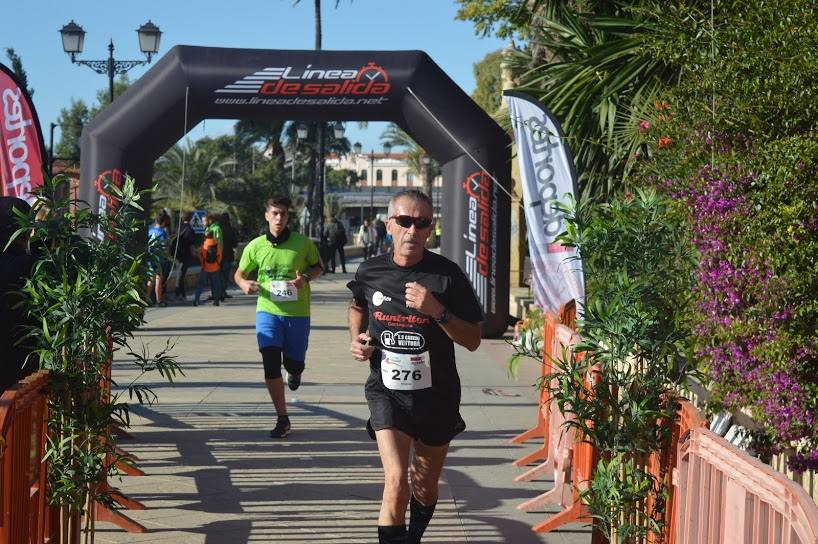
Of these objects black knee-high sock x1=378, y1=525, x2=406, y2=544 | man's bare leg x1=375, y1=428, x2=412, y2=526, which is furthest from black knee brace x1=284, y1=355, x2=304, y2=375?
black knee-high sock x1=378, y1=525, x2=406, y2=544

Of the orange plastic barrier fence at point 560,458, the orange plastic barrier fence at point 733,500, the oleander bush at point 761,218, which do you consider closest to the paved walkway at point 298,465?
the orange plastic barrier fence at point 560,458

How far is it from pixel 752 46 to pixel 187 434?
5266 millimetres

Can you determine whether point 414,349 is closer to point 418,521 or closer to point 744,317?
point 418,521

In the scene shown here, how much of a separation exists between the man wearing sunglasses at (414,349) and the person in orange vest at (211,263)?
16.8 meters

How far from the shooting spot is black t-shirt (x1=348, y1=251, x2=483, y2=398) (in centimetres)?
537

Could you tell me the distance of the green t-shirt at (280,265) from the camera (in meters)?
9.01

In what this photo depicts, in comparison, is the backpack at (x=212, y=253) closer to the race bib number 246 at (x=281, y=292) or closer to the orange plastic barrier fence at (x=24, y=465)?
the race bib number 246 at (x=281, y=292)

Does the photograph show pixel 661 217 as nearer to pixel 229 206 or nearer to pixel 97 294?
pixel 97 294

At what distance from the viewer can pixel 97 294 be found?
5180 mm

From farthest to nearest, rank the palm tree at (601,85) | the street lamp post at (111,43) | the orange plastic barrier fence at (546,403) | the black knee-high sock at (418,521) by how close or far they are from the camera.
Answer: the street lamp post at (111,43) < the palm tree at (601,85) < the orange plastic barrier fence at (546,403) < the black knee-high sock at (418,521)

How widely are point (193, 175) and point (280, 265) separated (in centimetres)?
4649

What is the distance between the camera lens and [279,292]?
354 inches

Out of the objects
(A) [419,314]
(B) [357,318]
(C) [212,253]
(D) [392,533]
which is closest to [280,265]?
(B) [357,318]

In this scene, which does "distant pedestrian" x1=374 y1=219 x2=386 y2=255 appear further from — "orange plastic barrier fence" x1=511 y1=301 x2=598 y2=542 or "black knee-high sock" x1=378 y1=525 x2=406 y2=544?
"black knee-high sock" x1=378 y1=525 x2=406 y2=544
